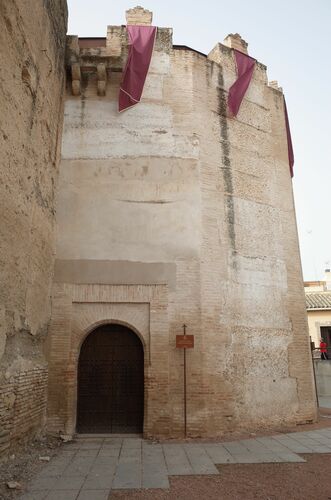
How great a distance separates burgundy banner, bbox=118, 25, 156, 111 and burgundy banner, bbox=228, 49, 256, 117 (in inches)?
88.3

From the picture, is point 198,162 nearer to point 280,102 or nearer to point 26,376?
point 280,102

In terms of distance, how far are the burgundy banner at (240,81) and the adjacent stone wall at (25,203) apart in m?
4.29

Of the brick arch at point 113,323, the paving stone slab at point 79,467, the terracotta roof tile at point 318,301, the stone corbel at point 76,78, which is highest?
the stone corbel at point 76,78

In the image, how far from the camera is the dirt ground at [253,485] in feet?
14.9

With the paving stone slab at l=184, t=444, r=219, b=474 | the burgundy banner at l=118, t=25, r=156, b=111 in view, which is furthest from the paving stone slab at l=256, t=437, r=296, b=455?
the burgundy banner at l=118, t=25, r=156, b=111

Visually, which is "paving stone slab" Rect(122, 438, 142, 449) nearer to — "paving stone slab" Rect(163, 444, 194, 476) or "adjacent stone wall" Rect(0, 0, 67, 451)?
"paving stone slab" Rect(163, 444, 194, 476)

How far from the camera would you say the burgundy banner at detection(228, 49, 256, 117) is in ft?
31.6

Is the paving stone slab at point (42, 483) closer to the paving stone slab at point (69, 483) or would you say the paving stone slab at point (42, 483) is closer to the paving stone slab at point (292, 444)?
the paving stone slab at point (69, 483)

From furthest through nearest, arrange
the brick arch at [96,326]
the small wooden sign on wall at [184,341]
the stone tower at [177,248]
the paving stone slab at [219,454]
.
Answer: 1. the stone tower at [177,248]
2. the small wooden sign on wall at [184,341]
3. the brick arch at [96,326]
4. the paving stone slab at [219,454]

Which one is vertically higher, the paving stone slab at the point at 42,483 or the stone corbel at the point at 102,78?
the stone corbel at the point at 102,78

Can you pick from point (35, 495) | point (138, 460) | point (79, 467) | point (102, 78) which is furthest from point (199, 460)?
point (102, 78)

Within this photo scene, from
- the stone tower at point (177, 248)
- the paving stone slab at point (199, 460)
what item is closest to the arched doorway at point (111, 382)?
the stone tower at point (177, 248)

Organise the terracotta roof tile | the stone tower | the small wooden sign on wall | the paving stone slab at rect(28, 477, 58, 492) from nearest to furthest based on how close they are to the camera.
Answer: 1. the paving stone slab at rect(28, 477, 58, 492)
2. the small wooden sign on wall
3. the stone tower
4. the terracotta roof tile

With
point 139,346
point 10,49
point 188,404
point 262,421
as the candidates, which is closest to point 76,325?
point 139,346
